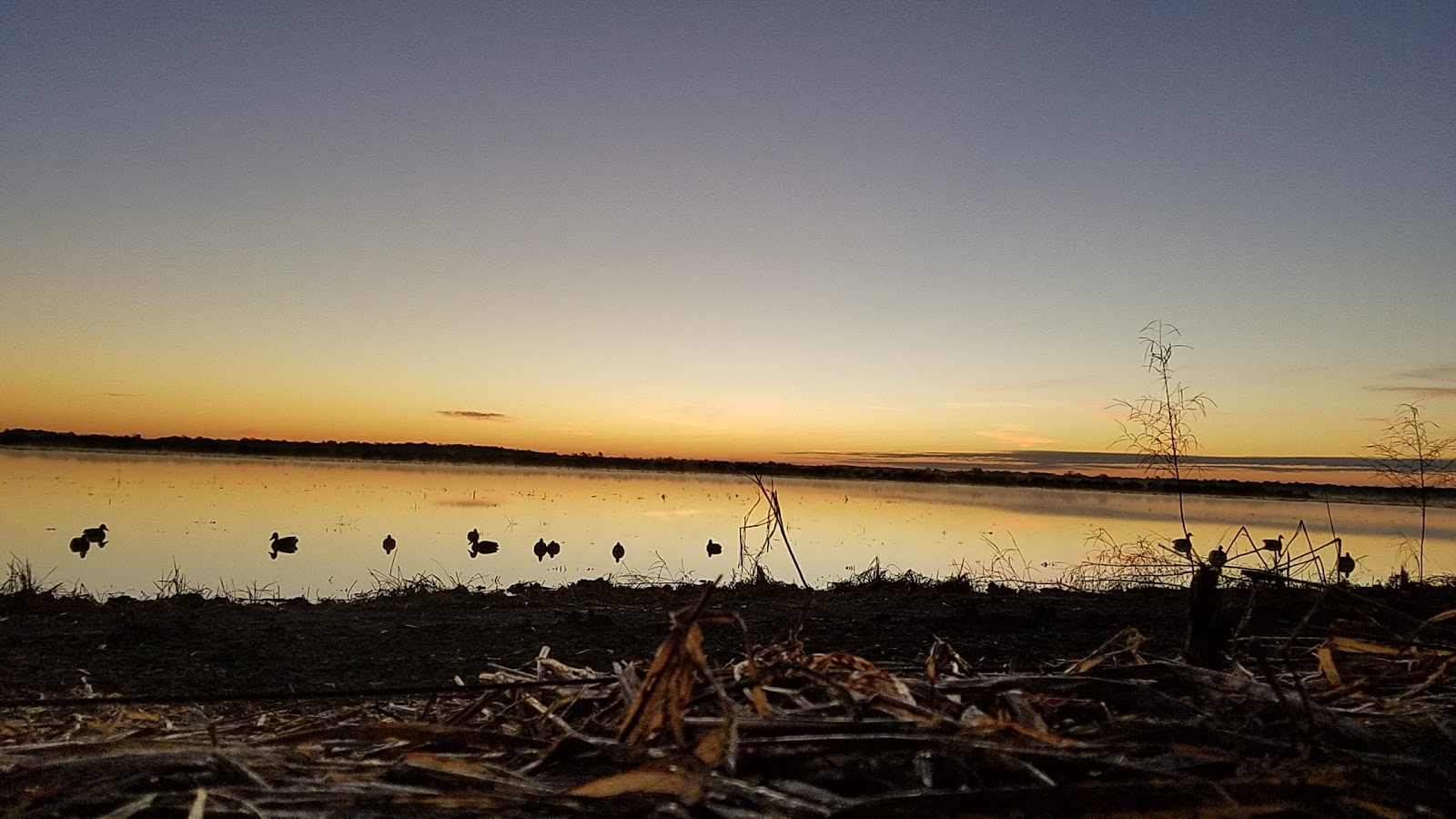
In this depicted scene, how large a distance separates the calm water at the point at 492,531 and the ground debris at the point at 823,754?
9.76m

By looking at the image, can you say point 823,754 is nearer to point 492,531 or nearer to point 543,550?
point 543,550

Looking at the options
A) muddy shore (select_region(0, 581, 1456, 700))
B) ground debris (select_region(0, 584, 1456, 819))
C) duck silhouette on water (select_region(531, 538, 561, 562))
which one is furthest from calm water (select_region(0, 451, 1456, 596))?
ground debris (select_region(0, 584, 1456, 819))

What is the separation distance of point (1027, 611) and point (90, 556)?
16.7m

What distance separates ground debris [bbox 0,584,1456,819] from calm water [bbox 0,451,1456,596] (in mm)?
9756

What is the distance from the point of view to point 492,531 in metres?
26.0

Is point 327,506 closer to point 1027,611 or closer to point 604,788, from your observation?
point 1027,611

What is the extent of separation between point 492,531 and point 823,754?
2551cm

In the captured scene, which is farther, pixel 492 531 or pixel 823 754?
pixel 492 531

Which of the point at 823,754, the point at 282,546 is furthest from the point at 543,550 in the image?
the point at 823,754

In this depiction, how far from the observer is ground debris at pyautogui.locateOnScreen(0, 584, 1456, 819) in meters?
1.37

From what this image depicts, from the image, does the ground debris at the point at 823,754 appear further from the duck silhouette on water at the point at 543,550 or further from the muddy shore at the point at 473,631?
the duck silhouette on water at the point at 543,550

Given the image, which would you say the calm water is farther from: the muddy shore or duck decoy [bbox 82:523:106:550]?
the muddy shore

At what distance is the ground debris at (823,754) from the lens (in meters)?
1.37

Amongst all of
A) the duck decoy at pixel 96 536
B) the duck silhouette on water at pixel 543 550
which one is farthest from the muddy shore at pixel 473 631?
the duck decoy at pixel 96 536
